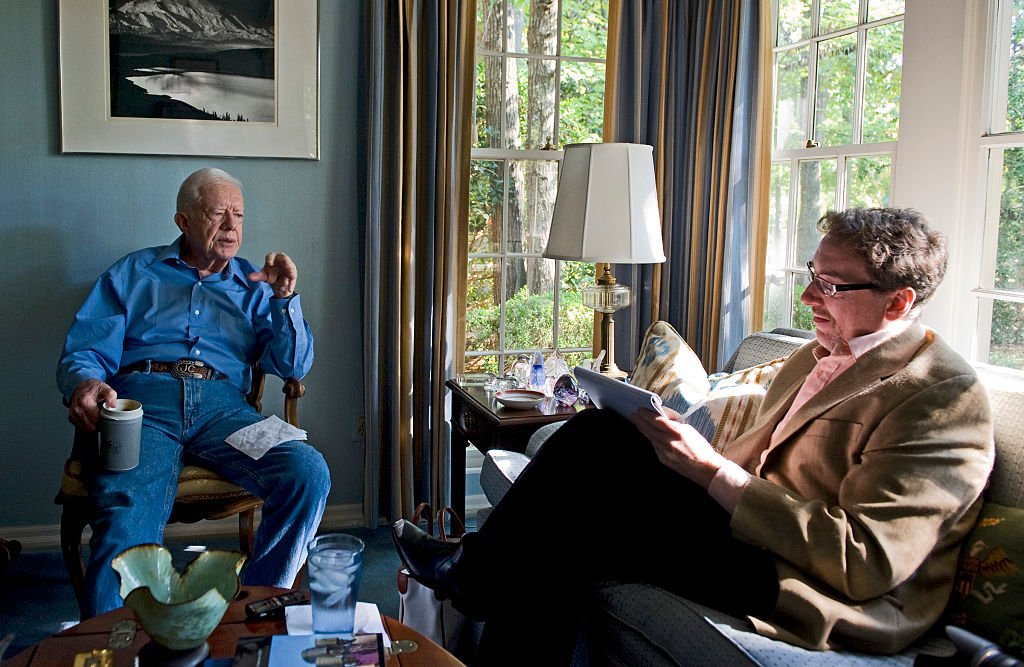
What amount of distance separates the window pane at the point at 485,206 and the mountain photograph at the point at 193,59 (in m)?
0.86

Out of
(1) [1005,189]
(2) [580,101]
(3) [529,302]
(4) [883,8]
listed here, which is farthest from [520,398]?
(4) [883,8]

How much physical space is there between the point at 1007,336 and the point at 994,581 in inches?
47.3

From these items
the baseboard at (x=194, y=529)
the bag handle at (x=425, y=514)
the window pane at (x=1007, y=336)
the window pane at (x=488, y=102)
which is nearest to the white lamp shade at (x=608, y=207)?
the window pane at (x=488, y=102)

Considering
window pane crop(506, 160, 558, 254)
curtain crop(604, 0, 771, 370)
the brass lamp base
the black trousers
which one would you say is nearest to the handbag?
the black trousers

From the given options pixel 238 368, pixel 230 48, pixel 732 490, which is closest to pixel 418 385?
pixel 238 368

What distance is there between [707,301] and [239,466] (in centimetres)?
195

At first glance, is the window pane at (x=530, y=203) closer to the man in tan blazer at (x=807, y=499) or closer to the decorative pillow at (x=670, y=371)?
the decorative pillow at (x=670, y=371)

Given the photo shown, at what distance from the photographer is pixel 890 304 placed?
197 cm

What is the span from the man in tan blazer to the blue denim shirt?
3.81 ft

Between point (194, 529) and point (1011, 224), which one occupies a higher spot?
point (1011, 224)

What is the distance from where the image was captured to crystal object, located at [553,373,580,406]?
312 centimetres

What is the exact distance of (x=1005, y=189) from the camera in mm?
2682

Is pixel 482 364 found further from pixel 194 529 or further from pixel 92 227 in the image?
pixel 92 227

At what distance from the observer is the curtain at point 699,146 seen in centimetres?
363
